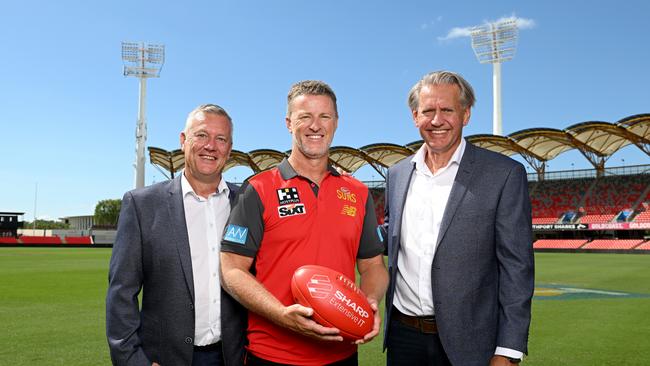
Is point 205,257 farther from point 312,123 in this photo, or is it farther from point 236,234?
point 312,123

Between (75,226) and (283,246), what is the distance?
13085 centimetres

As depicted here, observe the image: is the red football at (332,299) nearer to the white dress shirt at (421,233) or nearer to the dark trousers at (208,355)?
the white dress shirt at (421,233)

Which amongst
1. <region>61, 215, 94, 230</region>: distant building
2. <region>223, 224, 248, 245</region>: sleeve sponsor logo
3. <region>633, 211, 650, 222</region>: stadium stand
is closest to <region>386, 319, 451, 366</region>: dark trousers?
<region>223, 224, 248, 245</region>: sleeve sponsor logo

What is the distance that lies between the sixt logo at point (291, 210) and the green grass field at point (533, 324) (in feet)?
14.0

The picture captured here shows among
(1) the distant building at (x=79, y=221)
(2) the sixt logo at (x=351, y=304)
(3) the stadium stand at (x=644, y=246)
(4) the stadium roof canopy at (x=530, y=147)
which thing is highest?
(4) the stadium roof canopy at (x=530, y=147)

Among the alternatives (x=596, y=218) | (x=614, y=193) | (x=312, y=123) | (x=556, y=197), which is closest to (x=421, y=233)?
(x=312, y=123)

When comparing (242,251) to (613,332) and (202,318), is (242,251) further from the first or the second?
(613,332)

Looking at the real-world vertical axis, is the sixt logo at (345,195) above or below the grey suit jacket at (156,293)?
above

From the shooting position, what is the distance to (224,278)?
2.93 meters

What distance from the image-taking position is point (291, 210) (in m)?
3.00

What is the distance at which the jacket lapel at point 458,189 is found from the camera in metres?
3.25

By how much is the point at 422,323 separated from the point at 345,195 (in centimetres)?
96

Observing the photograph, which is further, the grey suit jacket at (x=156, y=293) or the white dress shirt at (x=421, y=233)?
the white dress shirt at (x=421, y=233)

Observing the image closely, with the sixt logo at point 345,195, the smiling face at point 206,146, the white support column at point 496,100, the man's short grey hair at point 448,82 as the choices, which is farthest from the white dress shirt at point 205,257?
the white support column at point 496,100
